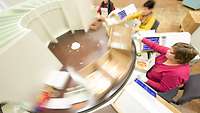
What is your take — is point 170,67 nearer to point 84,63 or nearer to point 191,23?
point 84,63

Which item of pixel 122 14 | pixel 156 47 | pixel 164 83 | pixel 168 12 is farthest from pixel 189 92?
pixel 168 12

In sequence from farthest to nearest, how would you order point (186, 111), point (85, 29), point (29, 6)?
1. point (186, 111)
2. point (85, 29)
3. point (29, 6)

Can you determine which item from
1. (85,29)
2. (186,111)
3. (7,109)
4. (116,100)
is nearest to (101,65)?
(116,100)

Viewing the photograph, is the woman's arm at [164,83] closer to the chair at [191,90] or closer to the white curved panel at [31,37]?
the chair at [191,90]

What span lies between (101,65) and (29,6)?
2.36 feet

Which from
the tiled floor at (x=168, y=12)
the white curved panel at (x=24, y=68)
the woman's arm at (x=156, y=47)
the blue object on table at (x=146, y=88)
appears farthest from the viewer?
the tiled floor at (x=168, y=12)

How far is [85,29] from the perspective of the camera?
1.80m

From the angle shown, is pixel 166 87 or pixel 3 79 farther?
pixel 166 87

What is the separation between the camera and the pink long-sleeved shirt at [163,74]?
168 cm

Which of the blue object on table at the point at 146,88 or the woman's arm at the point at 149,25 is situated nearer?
the blue object on table at the point at 146,88

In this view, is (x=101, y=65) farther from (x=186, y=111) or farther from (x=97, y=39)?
(x=186, y=111)

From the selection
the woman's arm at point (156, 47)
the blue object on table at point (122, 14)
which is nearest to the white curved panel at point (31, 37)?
the blue object on table at point (122, 14)

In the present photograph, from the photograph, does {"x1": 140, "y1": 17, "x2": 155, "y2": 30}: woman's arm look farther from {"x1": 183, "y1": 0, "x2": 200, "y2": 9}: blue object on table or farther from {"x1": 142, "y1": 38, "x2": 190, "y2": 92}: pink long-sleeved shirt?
{"x1": 183, "y1": 0, "x2": 200, "y2": 9}: blue object on table

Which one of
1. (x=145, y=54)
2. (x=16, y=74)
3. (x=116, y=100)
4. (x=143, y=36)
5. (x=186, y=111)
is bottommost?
(x=186, y=111)
